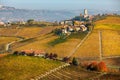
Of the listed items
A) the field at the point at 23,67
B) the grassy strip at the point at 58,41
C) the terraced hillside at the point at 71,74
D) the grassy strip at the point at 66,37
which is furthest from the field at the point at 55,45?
the terraced hillside at the point at 71,74

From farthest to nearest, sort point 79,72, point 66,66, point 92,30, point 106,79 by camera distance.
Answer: point 92,30
point 66,66
point 79,72
point 106,79

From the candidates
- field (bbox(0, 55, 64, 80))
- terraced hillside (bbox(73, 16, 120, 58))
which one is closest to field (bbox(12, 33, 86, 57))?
terraced hillside (bbox(73, 16, 120, 58))

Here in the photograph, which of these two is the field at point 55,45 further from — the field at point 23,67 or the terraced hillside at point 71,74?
the terraced hillside at point 71,74

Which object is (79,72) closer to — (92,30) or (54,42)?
(54,42)

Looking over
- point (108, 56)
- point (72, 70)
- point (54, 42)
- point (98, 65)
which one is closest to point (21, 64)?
point (72, 70)

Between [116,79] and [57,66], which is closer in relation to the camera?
[116,79]

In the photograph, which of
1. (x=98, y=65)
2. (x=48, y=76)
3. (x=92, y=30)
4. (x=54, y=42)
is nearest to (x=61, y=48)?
(x=54, y=42)

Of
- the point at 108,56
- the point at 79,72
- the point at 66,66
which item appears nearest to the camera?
the point at 79,72

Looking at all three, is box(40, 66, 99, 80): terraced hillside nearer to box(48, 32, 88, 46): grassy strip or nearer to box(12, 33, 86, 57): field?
box(12, 33, 86, 57): field
